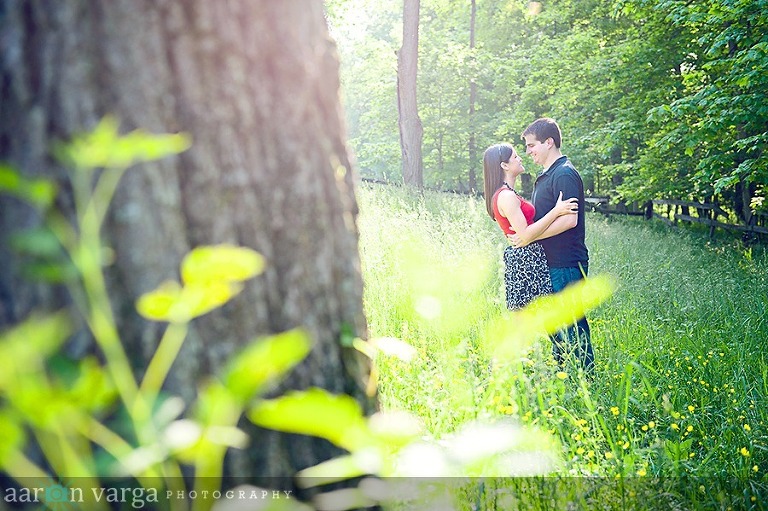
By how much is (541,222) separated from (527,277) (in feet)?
1.37

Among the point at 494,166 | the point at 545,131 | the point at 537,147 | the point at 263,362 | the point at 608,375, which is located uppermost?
the point at 263,362

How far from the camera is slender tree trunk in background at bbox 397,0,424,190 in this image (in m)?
17.2

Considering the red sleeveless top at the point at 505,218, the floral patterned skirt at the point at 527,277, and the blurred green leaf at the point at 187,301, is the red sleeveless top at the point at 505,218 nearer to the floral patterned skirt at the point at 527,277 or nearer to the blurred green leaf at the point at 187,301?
the floral patterned skirt at the point at 527,277

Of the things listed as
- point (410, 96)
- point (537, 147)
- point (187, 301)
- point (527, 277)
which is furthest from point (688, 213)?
point (187, 301)

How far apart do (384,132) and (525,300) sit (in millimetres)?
27739

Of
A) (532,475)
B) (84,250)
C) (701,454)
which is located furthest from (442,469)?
(701,454)

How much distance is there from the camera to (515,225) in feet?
13.6

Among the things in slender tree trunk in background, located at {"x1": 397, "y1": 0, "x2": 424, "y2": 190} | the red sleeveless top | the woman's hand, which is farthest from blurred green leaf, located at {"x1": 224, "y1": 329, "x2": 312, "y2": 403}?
slender tree trunk in background, located at {"x1": 397, "y1": 0, "x2": 424, "y2": 190}

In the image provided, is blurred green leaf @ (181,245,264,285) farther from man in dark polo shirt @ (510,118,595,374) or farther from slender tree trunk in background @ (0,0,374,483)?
man in dark polo shirt @ (510,118,595,374)

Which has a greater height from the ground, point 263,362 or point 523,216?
point 263,362

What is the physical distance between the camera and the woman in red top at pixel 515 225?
4156 millimetres

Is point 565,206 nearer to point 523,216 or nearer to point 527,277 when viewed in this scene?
point 523,216

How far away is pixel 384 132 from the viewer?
31188mm

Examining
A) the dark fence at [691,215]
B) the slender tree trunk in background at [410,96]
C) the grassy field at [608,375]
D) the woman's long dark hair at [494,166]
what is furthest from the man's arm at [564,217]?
the slender tree trunk in background at [410,96]
